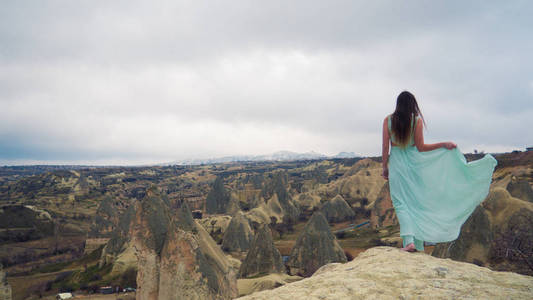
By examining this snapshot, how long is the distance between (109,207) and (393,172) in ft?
167

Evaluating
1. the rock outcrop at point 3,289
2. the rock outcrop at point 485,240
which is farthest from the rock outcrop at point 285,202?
the rock outcrop at point 3,289

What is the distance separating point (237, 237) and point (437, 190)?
3976cm

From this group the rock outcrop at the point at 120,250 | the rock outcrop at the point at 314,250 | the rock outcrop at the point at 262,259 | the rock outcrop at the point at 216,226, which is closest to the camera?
the rock outcrop at the point at 262,259

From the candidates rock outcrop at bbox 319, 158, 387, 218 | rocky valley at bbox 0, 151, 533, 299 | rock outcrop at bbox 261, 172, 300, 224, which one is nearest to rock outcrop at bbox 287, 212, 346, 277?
rocky valley at bbox 0, 151, 533, 299

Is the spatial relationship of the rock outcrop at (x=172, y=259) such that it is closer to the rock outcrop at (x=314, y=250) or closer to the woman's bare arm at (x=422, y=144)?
the woman's bare arm at (x=422, y=144)

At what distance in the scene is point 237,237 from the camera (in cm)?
4238

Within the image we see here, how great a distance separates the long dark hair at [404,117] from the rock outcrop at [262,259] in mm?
21327

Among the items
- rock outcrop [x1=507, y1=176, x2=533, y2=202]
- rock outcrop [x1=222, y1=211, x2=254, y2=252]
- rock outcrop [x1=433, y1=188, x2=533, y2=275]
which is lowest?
rock outcrop [x1=222, y1=211, x2=254, y2=252]

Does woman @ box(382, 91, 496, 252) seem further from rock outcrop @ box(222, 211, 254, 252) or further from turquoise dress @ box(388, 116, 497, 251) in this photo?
rock outcrop @ box(222, 211, 254, 252)

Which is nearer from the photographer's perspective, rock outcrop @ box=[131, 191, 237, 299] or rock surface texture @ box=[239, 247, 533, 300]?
rock surface texture @ box=[239, 247, 533, 300]

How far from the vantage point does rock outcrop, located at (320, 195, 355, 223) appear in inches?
2607

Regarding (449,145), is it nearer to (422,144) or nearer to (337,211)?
(422,144)

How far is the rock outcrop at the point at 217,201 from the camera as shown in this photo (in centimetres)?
6656

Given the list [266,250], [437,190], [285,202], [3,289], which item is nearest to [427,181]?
[437,190]
